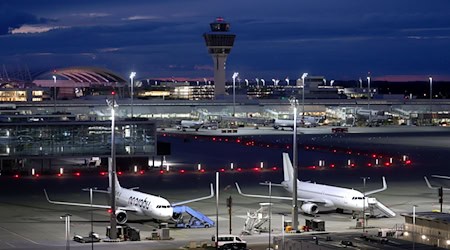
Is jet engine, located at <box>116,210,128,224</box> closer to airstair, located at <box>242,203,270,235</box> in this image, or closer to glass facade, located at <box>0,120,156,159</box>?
airstair, located at <box>242,203,270,235</box>

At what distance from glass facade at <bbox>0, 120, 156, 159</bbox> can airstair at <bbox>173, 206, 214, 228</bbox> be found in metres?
42.3

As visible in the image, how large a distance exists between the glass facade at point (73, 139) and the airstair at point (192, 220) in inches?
1664

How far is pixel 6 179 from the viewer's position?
10181cm

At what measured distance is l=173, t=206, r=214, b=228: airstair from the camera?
6775 cm

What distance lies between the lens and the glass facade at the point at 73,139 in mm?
107312

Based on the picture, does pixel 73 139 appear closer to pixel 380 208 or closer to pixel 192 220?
pixel 192 220

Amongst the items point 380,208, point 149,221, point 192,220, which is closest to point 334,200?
point 380,208

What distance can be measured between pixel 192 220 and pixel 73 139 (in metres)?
44.0

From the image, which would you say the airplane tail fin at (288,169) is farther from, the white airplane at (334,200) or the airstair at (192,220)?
the airstair at (192,220)

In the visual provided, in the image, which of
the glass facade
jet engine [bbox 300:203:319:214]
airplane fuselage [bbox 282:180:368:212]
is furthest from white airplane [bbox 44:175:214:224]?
the glass facade

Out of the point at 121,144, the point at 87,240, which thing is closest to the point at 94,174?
the point at 121,144

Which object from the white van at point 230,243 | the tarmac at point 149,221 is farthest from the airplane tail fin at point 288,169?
the white van at point 230,243

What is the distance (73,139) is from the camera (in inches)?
4316

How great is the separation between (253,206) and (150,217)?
39.7ft
